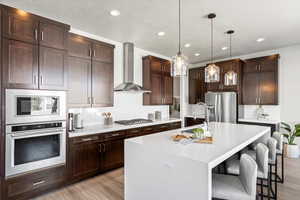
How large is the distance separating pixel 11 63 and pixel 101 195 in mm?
2264

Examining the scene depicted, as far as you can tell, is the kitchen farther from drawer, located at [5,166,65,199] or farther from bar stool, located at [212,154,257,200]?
bar stool, located at [212,154,257,200]

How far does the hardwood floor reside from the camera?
2457 millimetres

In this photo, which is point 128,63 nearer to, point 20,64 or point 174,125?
point 174,125

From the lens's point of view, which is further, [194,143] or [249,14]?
[249,14]

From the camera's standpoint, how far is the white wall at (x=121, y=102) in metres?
3.61

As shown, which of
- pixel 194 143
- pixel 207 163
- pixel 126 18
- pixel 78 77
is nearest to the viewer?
pixel 207 163

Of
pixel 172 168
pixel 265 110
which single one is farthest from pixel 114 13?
pixel 265 110

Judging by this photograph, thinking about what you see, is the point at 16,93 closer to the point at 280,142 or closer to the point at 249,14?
the point at 249,14

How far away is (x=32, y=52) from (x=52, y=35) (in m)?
0.41

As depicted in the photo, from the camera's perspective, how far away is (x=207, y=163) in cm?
130

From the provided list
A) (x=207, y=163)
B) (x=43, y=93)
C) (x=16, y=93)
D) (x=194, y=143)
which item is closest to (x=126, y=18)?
(x=43, y=93)

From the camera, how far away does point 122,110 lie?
13.9 feet

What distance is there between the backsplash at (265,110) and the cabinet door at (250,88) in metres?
0.34

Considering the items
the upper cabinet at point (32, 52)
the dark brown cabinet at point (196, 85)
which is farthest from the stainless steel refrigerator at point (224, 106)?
the upper cabinet at point (32, 52)
